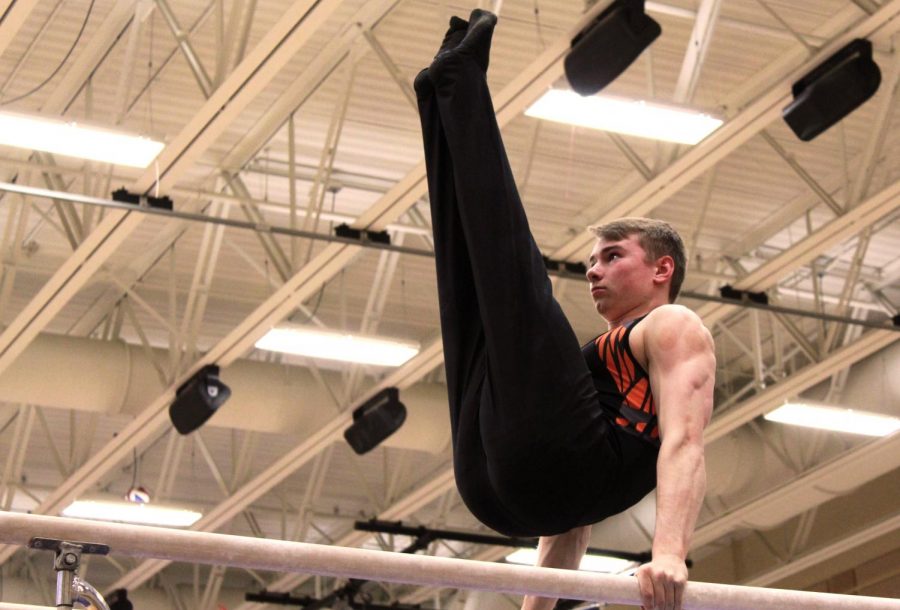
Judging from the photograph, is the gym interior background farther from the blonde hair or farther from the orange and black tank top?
the orange and black tank top

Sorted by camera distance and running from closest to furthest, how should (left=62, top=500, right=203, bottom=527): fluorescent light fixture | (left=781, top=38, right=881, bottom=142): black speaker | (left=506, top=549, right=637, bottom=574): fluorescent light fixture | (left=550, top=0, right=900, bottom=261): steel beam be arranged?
(left=781, top=38, right=881, bottom=142): black speaker → (left=550, top=0, right=900, bottom=261): steel beam → (left=62, top=500, right=203, bottom=527): fluorescent light fixture → (left=506, top=549, right=637, bottom=574): fluorescent light fixture

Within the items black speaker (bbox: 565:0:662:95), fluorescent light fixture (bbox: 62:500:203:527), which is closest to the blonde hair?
black speaker (bbox: 565:0:662:95)

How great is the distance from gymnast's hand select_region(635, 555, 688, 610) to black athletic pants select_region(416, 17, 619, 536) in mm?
369

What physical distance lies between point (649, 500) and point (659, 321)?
1220cm

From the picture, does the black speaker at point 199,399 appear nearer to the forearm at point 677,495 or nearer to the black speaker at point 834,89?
the black speaker at point 834,89

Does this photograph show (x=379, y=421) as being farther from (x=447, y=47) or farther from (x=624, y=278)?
(x=447, y=47)

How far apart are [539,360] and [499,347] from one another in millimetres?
98

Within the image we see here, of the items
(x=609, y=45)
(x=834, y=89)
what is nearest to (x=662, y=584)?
(x=609, y=45)

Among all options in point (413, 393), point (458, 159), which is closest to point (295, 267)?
point (413, 393)

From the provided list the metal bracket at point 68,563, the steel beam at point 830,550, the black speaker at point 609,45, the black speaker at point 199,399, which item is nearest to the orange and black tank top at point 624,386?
the metal bracket at point 68,563

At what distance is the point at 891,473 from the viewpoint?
15.3m

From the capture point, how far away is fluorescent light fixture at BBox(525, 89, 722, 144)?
27.0ft

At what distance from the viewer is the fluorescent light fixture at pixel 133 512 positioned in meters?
14.2

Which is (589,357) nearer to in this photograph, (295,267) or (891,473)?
(295,267)
